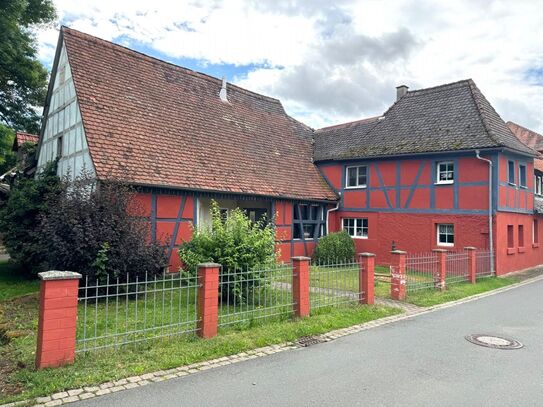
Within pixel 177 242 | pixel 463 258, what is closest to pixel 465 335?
pixel 463 258

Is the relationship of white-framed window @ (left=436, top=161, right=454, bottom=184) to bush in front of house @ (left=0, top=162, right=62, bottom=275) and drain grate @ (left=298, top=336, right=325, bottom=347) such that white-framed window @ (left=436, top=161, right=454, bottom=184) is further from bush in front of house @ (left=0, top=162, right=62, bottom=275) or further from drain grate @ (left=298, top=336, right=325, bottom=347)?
bush in front of house @ (left=0, top=162, right=62, bottom=275)

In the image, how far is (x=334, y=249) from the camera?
56.6ft

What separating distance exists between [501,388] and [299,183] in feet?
45.6

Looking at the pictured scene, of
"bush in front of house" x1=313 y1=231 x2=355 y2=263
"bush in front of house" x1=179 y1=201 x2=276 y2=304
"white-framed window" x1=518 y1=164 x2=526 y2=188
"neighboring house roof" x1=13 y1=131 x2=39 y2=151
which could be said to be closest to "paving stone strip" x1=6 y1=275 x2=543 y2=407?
"bush in front of house" x1=179 y1=201 x2=276 y2=304

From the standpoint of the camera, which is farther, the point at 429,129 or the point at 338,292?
the point at 429,129

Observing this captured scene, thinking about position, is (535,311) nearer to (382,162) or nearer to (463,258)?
(463,258)

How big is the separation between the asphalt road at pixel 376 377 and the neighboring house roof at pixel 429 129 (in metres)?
10.3

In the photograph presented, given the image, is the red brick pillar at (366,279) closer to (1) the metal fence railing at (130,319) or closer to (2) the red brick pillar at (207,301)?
(1) the metal fence railing at (130,319)

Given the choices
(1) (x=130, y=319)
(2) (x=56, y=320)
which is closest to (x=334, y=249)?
(1) (x=130, y=319)

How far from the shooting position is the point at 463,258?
13.4m

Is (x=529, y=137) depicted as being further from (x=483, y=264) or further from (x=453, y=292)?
(x=453, y=292)

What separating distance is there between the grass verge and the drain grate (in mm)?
4049

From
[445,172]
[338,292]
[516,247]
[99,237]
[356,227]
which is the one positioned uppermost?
[445,172]

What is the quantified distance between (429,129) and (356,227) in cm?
538
